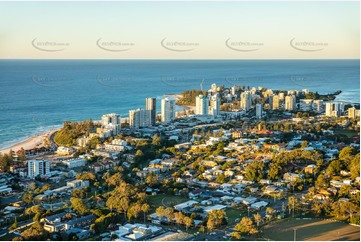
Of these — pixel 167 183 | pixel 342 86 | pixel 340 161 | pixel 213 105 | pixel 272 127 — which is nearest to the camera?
pixel 167 183

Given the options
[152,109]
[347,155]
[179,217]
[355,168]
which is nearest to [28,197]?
[179,217]

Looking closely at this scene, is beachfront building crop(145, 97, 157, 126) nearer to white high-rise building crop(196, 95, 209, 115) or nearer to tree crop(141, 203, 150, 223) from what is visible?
white high-rise building crop(196, 95, 209, 115)

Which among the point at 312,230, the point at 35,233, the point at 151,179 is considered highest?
the point at 151,179

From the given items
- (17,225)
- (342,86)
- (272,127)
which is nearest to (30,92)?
(272,127)

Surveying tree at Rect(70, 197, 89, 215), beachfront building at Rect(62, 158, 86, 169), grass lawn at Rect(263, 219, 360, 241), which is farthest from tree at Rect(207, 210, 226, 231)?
beachfront building at Rect(62, 158, 86, 169)

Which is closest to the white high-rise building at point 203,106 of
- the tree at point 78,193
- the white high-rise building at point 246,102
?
the white high-rise building at point 246,102

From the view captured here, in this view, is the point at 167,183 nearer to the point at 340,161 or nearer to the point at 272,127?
the point at 340,161

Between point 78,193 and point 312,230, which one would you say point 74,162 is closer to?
point 78,193
